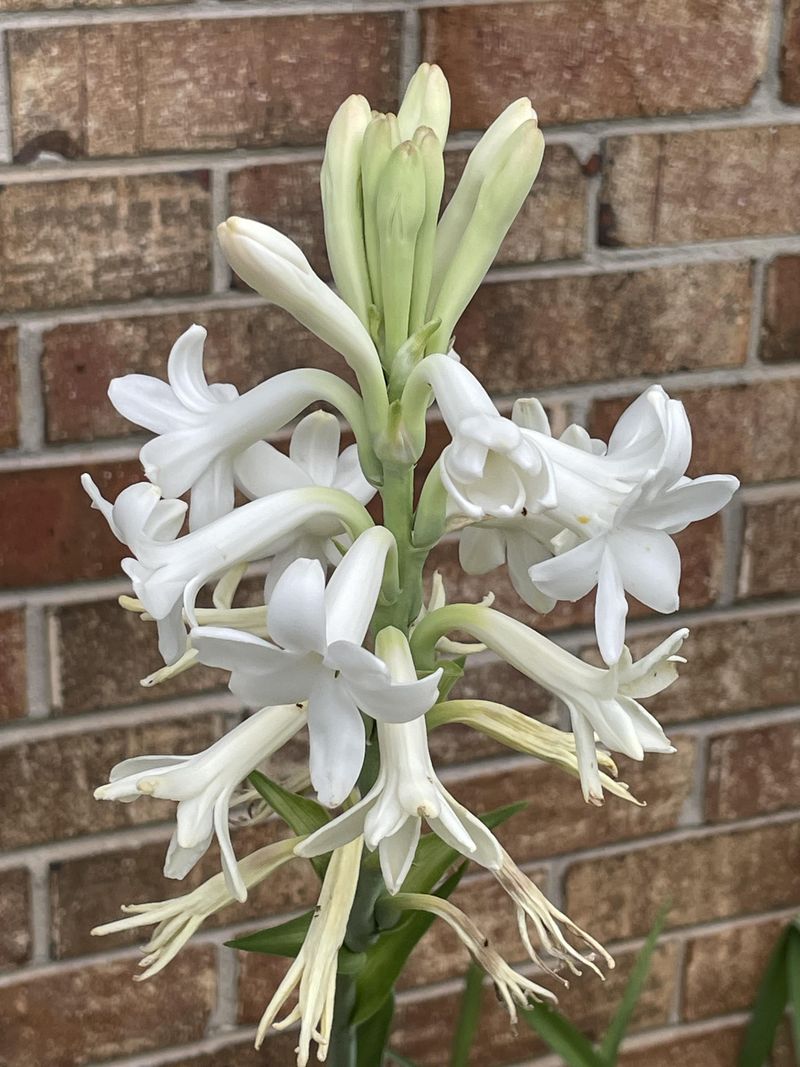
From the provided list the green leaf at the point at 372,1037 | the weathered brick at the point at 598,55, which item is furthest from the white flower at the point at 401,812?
the weathered brick at the point at 598,55

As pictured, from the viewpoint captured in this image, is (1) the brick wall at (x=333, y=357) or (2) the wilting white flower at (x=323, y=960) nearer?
(2) the wilting white flower at (x=323, y=960)

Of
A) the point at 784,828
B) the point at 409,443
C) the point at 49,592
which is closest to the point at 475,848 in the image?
the point at 409,443

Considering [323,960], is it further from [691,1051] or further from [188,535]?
[691,1051]

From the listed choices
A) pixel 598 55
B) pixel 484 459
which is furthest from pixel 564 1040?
pixel 598 55

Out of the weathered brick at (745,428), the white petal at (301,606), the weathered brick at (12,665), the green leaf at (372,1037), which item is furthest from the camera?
the weathered brick at (745,428)

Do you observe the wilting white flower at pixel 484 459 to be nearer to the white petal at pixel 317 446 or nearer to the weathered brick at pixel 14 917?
the white petal at pixel 317 446

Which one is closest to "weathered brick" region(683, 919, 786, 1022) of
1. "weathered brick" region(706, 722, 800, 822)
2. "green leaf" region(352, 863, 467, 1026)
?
"weathered brick" region(706, 722, 800, 822)

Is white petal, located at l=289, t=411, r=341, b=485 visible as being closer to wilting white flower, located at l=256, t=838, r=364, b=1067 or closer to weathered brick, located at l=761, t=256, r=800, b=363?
wilting white flower, located at l=256, t=838, r=364, b=1067

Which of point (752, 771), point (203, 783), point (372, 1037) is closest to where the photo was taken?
point (203, 783)
